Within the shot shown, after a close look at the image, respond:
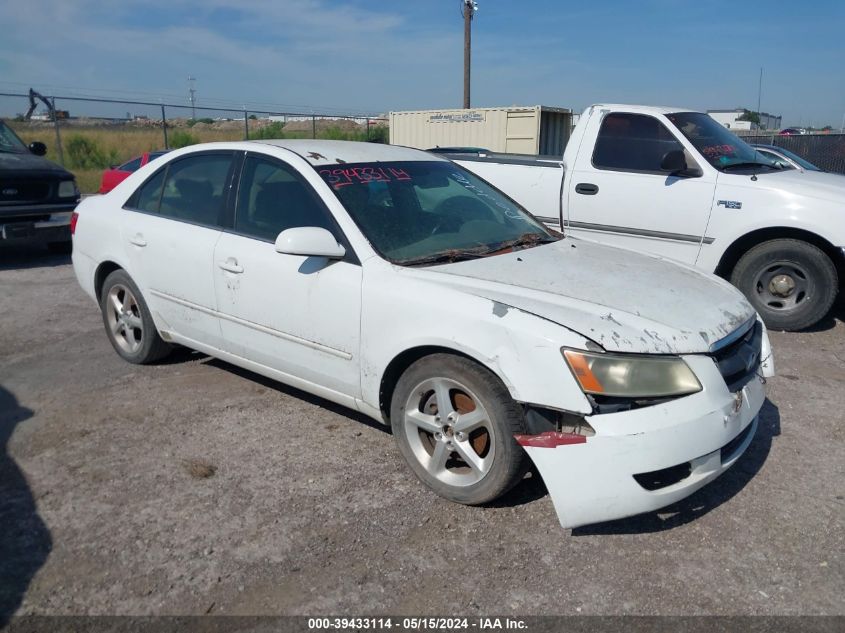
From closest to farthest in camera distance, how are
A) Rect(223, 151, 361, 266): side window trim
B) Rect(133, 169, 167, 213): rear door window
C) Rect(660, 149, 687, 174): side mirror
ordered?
1. Rect(223, 151, 361, 266): side window trim
2. Rect(133, 169, 167, 213): rear door window
3. Rect(660, 149, 687, 174): side mirror

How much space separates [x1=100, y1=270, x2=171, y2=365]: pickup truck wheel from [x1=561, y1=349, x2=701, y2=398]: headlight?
10.5ft

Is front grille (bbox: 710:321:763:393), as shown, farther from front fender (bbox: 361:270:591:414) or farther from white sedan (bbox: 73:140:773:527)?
front fender (bbox: 361:270:591:414)

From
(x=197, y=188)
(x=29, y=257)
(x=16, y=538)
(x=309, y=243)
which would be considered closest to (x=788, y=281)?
(x=309, y=243)

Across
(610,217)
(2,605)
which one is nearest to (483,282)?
(2,605)

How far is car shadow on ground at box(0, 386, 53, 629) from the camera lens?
271 centimetres

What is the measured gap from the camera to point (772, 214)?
19.4 feet

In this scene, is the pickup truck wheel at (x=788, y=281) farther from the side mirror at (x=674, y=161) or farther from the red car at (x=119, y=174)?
the red car at (x=119, y=174)

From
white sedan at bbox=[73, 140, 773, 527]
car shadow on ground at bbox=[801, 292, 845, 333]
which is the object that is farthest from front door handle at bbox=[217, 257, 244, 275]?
car shadow on ground at bbox=[801, 292, 845, 333]

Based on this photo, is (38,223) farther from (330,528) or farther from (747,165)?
(747,165)

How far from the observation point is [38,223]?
9000mm

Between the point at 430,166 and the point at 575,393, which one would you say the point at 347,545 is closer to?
the point at 575,393

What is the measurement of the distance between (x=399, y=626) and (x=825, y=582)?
5.46ft

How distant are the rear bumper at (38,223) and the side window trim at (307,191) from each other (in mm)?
5939

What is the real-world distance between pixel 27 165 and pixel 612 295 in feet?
28.1
